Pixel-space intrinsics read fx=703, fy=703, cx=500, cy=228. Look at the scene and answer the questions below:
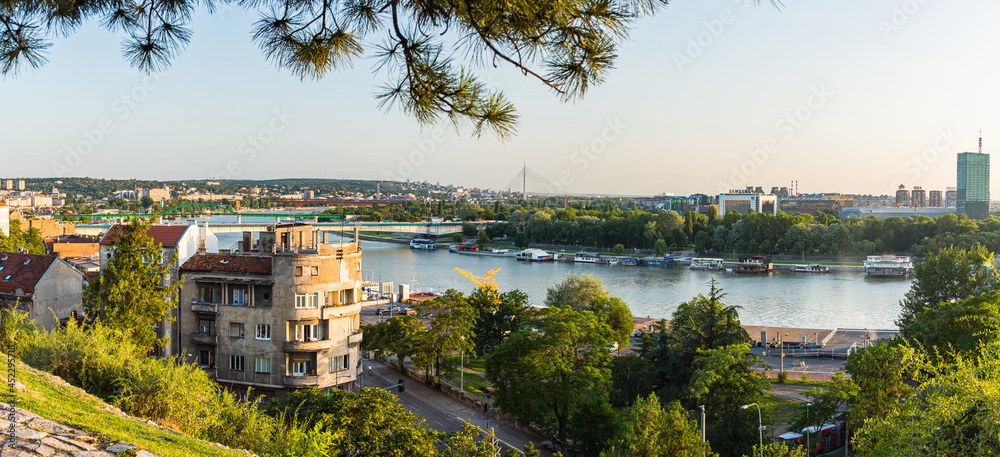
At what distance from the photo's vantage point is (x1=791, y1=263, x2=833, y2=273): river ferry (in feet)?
122

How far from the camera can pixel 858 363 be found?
393 inches

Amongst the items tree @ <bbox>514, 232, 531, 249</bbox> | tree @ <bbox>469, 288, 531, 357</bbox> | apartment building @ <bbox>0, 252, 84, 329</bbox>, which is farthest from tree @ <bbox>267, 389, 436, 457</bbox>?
tree @ <bbox>514, 232, 531, 249</bbox>

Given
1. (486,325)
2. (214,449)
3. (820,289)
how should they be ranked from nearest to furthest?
(214,449) → (486,325) → (820,289)

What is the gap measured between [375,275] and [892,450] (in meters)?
31.0

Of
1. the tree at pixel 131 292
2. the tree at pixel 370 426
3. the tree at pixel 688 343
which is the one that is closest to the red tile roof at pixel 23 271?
the tree at pixel 131 292

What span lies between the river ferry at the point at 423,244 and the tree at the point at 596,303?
107 feet

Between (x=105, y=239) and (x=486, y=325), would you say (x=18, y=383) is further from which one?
(x=486, y=325)

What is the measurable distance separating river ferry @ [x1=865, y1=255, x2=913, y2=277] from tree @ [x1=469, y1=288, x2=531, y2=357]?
25877mm

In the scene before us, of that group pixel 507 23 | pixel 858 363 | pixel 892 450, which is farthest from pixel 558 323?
pixel 507 23

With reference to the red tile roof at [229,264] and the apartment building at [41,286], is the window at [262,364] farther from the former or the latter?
the apartment building at [41,286]

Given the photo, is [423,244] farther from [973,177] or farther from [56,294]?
[973,177]

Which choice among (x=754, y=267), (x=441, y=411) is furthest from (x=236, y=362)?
(x=754, y=267)

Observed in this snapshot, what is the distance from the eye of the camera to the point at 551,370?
1059 cm

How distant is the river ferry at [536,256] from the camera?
147 feet
